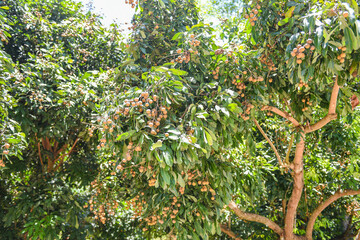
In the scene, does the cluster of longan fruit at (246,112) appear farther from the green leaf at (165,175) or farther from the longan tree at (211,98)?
the green leaf at (165,175)

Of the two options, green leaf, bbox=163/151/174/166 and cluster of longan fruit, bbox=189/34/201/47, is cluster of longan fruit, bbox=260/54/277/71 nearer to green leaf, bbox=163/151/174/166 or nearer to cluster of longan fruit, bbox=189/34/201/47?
cluster of longan fruit, bbox=189/34/201/47

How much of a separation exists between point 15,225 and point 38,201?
99 centimetres

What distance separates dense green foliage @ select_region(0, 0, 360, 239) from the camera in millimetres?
1914

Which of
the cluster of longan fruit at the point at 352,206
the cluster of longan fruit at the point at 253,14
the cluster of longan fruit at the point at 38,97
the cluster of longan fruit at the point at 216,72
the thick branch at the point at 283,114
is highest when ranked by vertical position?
the cluster of longan fruit at the point at 352,206

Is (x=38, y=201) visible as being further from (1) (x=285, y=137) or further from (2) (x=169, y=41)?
(1) (x=285, y=137)

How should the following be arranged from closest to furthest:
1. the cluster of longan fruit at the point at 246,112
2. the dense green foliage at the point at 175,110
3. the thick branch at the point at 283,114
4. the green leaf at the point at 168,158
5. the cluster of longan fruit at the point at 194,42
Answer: the green leaf at the point at 168,158 → the dense green foliage at the point at 175,110 → the cluster of longan fruit at the point at 194,42 → the cluster of longan fruit at the point at 246,112 → the thick branch at the point at 283,114

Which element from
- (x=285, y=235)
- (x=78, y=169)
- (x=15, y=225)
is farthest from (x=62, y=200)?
(x=285, y=235)

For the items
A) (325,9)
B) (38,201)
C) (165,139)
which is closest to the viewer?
(325,9)

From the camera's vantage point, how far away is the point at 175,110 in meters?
2.44

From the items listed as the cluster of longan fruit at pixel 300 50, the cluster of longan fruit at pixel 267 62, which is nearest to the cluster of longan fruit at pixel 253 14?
the cluster of longan fruit at pixel 267 62

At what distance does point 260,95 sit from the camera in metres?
2.50

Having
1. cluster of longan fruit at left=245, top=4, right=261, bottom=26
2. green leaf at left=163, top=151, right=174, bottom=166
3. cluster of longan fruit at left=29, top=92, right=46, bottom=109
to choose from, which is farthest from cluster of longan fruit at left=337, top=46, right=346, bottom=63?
cluster of longan fruit at left=29, top=92, right=46, bottom=109

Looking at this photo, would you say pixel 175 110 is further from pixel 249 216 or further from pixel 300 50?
pixel 249 216

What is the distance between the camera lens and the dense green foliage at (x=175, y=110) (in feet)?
6.28
